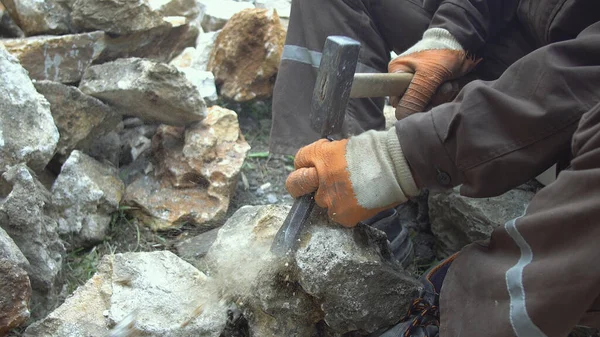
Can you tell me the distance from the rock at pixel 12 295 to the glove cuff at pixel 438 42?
1.49 metres

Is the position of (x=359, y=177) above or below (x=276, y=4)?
above

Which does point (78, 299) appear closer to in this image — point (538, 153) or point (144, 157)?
point (144, 157)

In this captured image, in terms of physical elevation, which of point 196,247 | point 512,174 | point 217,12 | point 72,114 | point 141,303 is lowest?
point 196,247

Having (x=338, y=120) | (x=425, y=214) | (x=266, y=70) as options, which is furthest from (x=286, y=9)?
(x=338, y=120)

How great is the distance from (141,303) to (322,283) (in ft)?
1.82

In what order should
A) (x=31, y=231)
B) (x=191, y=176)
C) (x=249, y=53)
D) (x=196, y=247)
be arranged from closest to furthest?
(x=31, y=231) → (x=196, y=247) → (x=191, y=176) → (x=249, y=53)

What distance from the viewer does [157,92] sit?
2.48m

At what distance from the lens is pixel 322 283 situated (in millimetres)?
1676

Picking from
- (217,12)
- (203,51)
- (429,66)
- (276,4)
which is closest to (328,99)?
(429,66)

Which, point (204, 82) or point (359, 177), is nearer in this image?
point (359, 177)

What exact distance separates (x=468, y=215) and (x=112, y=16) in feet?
5.95

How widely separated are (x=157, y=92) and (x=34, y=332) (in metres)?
1.10

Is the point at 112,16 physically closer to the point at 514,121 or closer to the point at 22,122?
the point at 22,122

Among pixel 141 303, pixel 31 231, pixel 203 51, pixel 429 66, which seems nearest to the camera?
pixel 141 303
